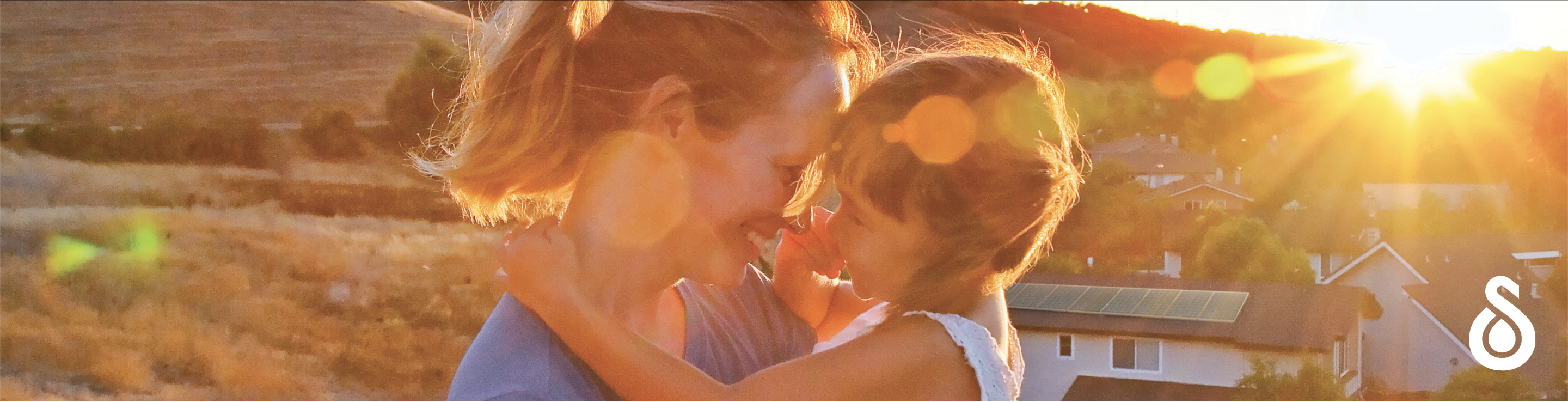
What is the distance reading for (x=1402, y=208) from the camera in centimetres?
1000

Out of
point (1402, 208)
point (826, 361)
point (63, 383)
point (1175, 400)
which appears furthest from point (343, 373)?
point (1402, 208)

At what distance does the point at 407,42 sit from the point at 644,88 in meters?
23.1

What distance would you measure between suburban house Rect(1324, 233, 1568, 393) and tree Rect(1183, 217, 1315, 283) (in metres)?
0.53

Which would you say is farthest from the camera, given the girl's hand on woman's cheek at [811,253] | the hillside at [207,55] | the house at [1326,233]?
the hillside at [207,55]

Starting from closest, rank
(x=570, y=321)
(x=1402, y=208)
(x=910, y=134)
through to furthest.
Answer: (x=570, y=321) < (x=910, y=134) < (x=1402, y=208)

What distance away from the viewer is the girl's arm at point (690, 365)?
969mm

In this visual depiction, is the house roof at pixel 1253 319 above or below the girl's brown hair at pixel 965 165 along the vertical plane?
below

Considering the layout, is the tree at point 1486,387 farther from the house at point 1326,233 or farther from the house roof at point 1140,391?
the house roof at point 1140,391

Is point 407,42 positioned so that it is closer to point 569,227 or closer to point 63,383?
point 63,383

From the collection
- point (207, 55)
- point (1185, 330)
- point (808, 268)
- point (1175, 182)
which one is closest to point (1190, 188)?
point (1175, 182)

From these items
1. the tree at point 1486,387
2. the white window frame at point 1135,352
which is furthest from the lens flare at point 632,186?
the tree at point 1486,387

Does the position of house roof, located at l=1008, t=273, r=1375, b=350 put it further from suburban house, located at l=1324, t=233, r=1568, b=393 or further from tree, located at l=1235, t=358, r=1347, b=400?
suburban house, located at l=1324, t=233, r=1568, b=393

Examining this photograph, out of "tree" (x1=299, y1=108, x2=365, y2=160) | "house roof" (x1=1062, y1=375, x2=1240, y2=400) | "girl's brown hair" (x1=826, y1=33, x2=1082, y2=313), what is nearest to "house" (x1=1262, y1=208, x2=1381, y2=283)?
"house roof" (x1=1062, y1=375, x2=1240, y2=400)

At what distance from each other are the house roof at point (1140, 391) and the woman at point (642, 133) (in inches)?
354
